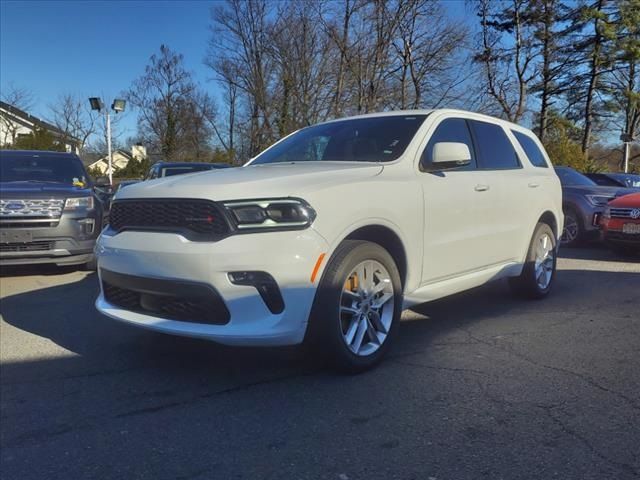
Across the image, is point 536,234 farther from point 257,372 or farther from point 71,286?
point 71,286

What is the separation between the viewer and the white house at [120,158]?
5332 cm

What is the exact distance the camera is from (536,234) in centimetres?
547

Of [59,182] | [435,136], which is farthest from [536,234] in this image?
Answer: [59,182]

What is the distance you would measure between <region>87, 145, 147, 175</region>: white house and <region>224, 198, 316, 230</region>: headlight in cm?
5115

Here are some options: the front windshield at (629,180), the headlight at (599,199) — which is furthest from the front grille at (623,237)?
the front windshield at (629,180)

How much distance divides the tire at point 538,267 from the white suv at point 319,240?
2.65 ft

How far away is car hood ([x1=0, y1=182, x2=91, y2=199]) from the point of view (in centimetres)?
656

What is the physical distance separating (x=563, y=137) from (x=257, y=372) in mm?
29183

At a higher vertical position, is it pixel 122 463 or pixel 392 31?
pixel 392 31

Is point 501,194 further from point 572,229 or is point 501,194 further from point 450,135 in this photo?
point 572,229

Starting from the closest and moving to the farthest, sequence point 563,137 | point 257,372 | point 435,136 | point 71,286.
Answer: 1. point 257,372
2. point 435,136
3. point 71,286
4. point 563,137

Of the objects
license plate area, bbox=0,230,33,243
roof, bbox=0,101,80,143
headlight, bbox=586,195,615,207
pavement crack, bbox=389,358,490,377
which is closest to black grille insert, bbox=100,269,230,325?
pavement crack, bbox=389,358,490,377

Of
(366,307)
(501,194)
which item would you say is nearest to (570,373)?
(366,307)

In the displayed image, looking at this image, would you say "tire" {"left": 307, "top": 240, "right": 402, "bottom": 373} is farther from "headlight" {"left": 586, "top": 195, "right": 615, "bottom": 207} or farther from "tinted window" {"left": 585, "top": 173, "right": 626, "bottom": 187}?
"tinted window" {"left": 585, "top": 173, "right": 626, "bottom": 187}
